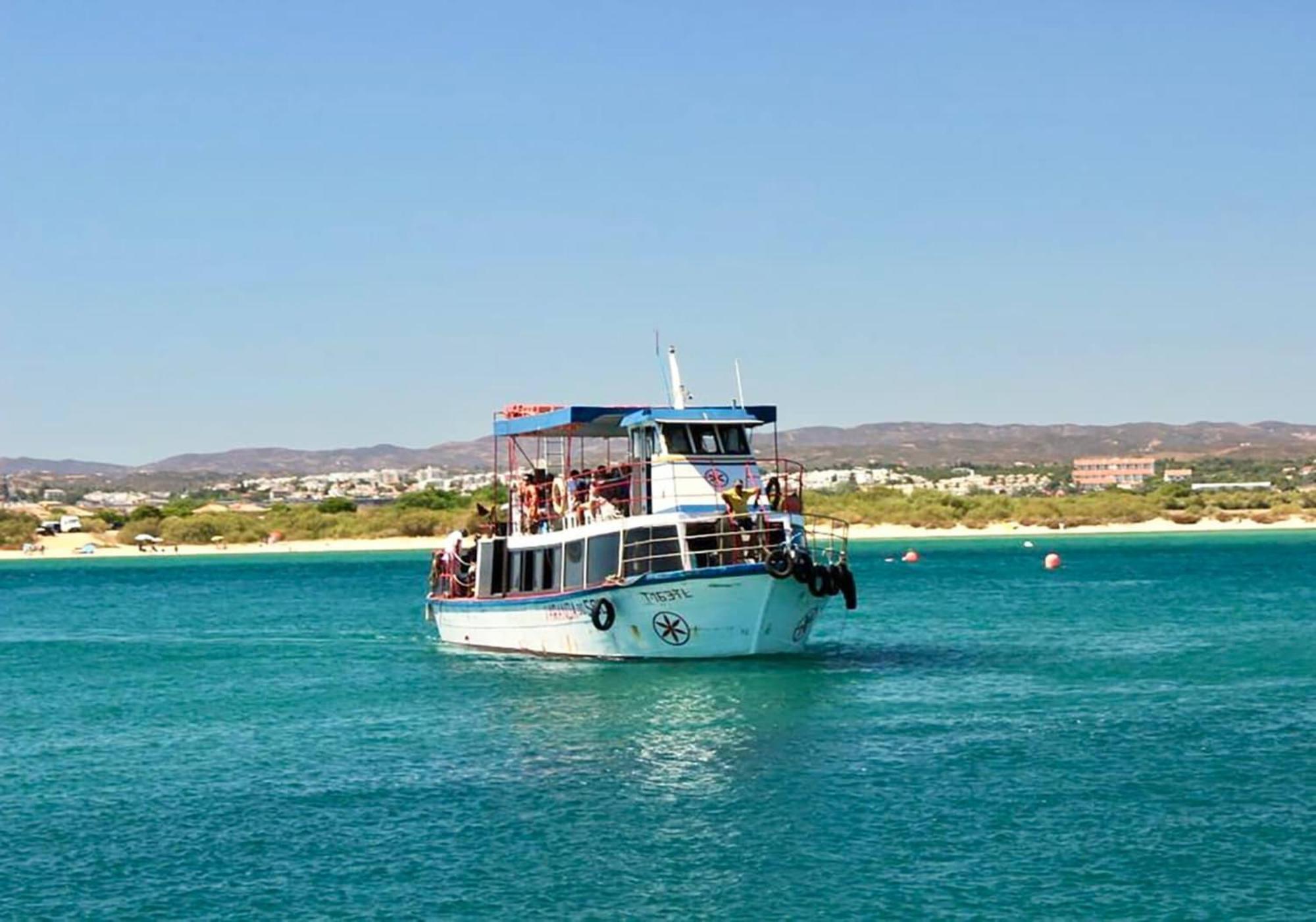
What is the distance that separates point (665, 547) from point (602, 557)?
1717 millimetres

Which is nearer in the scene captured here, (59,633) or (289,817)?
(289,817)

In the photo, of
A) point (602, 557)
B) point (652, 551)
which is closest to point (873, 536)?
point (602, 557)

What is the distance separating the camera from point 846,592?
36469mm

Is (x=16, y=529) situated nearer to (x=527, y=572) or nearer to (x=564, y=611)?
(x=527, y=572)

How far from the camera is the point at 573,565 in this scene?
129 feet

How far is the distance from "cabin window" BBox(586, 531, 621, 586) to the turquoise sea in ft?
6.07

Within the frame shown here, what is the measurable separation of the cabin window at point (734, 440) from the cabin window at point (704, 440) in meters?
0.20

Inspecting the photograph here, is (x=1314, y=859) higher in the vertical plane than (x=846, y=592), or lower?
lower

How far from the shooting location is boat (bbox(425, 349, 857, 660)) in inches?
1421

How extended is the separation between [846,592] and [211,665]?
1759cm

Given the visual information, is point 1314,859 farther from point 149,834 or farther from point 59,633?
point 59,633

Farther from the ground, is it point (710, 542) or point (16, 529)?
point (710, 542)

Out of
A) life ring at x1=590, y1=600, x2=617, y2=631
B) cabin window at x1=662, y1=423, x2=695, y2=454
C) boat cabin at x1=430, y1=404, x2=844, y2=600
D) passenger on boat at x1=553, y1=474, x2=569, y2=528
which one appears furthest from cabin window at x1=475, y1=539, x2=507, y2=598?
cabin window at x1=662, y1=423, x2=695, y2=454

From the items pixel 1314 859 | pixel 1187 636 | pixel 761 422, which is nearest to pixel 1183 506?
pixel 1187 636
